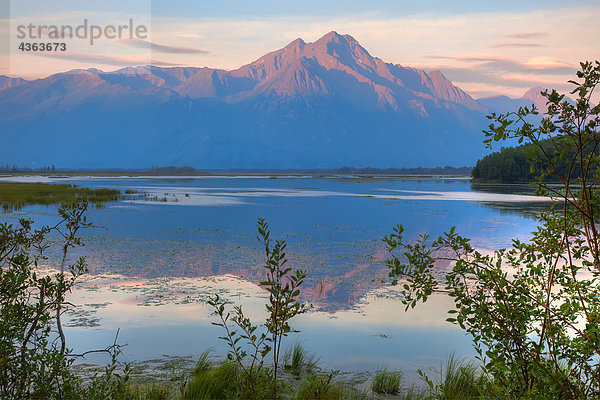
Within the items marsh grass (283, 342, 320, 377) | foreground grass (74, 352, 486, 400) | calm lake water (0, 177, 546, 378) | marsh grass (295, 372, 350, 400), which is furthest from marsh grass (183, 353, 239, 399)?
calm lake water (0, 177, 546, 378)

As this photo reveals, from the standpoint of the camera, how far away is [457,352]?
43.1 ft

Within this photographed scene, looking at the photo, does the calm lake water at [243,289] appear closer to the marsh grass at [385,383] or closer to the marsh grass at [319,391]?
the marsh grass at [385,383]

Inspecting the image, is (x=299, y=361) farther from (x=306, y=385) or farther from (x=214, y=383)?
(x=214, y=383)

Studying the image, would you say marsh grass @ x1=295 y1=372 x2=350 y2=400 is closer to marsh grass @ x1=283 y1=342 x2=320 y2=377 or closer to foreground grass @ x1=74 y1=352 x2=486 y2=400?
foreground grass @ x1=74 y1=352 x2=486 y2=400

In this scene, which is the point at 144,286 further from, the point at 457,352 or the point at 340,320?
the point at 457,352

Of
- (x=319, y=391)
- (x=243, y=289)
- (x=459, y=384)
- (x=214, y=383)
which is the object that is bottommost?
(x=243, y=289)

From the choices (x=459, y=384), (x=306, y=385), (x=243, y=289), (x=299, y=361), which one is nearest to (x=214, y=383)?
(x=306, y=385)

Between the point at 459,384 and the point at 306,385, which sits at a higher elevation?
the point at 306,385

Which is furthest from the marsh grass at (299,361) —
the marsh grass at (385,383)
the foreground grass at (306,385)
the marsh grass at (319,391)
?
the marsh grass at (319,391)

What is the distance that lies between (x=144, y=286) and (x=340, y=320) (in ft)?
27.0

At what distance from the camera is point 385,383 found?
35.2 feet

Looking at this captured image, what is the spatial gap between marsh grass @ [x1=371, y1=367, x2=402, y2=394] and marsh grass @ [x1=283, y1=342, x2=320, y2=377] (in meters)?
1.59

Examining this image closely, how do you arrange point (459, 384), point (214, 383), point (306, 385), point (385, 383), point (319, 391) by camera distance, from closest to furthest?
point (319, 391), point (306, 385), point (214, 383), point (459, 384), point (385, 383)

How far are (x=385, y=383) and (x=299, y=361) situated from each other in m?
2.20
